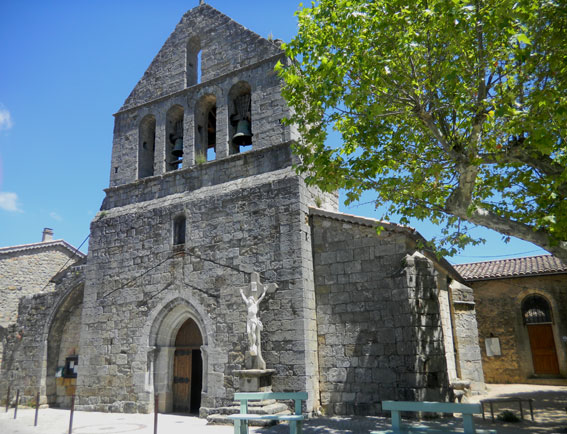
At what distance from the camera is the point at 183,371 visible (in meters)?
11.4

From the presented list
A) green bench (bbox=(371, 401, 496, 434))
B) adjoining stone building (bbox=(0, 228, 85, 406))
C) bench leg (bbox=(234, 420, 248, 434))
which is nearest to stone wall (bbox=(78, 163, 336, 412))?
adjoining stone building (bbox=(0, 228, 85, 406))

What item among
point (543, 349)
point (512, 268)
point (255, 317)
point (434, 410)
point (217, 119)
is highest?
point (217, 119)

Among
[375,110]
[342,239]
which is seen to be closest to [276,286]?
[342,239]

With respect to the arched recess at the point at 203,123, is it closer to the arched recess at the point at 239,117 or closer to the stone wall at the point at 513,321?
the arched recess at the point at 239,117

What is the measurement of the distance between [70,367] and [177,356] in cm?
431

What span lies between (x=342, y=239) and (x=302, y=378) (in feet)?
10.0

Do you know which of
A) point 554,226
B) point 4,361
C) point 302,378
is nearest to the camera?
point 554,226

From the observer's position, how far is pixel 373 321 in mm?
9289

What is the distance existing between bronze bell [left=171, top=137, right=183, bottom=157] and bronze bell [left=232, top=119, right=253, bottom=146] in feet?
5.86

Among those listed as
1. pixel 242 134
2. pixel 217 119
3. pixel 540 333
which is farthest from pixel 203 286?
pixel 540 333

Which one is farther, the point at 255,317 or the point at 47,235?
the point at 47,235

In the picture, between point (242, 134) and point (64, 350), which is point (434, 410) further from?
point (64, 350)

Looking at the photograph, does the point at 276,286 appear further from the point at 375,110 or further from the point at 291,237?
the point at 375,110

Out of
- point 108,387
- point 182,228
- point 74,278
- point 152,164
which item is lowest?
point 108,387
